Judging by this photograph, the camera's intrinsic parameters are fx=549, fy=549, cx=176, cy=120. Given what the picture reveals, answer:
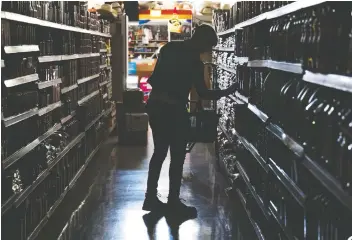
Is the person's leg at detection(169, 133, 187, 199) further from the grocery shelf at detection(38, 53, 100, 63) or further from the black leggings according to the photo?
the grocery shelf at detection(38, 53, 100, 63)

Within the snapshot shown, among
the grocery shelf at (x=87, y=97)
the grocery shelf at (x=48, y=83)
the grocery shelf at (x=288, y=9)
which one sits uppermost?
the grocery shelf at (x=288, y=9)

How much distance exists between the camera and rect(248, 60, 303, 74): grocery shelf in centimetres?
307

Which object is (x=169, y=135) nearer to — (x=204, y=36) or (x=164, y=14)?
(x=204, y=36)

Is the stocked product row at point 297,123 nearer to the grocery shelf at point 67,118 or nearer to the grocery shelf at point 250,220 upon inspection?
the grocery shelf at point 250,220

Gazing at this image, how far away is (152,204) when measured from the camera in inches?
207

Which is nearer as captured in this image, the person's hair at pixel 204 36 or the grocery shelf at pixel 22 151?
the grocery shelf at pixel 22 151

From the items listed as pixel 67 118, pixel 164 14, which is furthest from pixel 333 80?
pixel 164 14

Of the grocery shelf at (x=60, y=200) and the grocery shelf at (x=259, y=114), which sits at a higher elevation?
the grocery shelf at (x=259, y=114)

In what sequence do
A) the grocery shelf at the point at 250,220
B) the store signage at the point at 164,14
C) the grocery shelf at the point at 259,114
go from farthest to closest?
the store signage at the point at 164,14, the grocery shelf at the point at 250,220, the grocery shelf at the point at 259,114

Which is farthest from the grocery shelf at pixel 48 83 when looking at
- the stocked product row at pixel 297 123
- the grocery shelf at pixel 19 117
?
the stocked product row at pixel 297 123

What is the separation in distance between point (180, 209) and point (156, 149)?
2.00 ft

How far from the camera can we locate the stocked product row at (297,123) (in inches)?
97.4

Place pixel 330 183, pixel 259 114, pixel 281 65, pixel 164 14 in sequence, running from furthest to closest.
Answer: pixel 164 14, pixel 259 114, pixel 281 65, pixel 330 183

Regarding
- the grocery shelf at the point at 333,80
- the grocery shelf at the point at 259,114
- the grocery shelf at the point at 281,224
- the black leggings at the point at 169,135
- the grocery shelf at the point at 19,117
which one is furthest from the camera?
the black leggings at the point at 169,135
